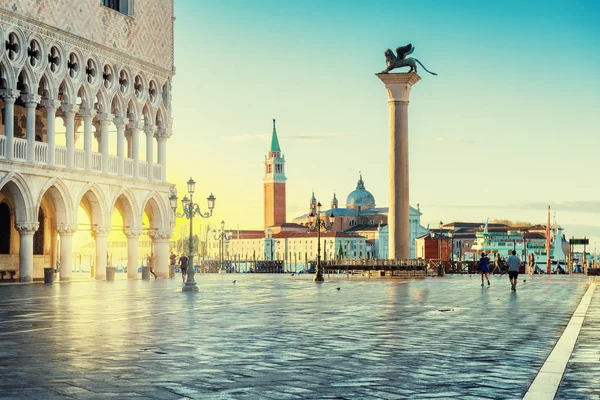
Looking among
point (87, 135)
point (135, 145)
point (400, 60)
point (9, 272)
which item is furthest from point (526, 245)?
point (9, 272)

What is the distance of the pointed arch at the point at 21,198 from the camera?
33.8 meters

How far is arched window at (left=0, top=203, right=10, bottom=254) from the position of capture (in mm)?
37031

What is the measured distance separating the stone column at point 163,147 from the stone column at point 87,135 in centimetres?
597

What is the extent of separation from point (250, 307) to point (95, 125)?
83.4 ft

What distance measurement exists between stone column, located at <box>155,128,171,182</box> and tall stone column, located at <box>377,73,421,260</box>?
981 cm

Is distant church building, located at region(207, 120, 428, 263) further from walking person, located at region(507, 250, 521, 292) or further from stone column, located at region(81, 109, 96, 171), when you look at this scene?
walking person, located at region(507, 250, 521, 292)

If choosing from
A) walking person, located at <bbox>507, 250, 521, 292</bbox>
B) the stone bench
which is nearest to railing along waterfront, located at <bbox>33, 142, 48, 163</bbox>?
the stone bench

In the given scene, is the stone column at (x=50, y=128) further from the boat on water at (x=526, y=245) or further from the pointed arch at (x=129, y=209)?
the boat on water at (x=526, y=245)

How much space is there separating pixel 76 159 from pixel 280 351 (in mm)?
28533

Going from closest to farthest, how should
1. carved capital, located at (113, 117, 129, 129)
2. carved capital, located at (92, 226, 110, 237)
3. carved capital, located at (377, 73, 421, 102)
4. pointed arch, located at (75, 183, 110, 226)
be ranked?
pointed arch, located at (75, 183, 110, 226) < carved capital, located at (92, 226, 110, 237) < carved capital, located at (113, 117, 129, 129) < carved capital, located at (377, 73, 421, 102)

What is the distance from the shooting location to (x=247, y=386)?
25.6ft

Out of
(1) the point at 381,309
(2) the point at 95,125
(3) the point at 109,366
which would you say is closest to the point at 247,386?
(3) the point at 109,366

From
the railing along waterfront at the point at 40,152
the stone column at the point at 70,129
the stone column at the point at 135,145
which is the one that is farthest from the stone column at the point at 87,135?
the stone column at the point at 135,145

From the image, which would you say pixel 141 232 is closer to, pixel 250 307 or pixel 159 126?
pixel 159 126
